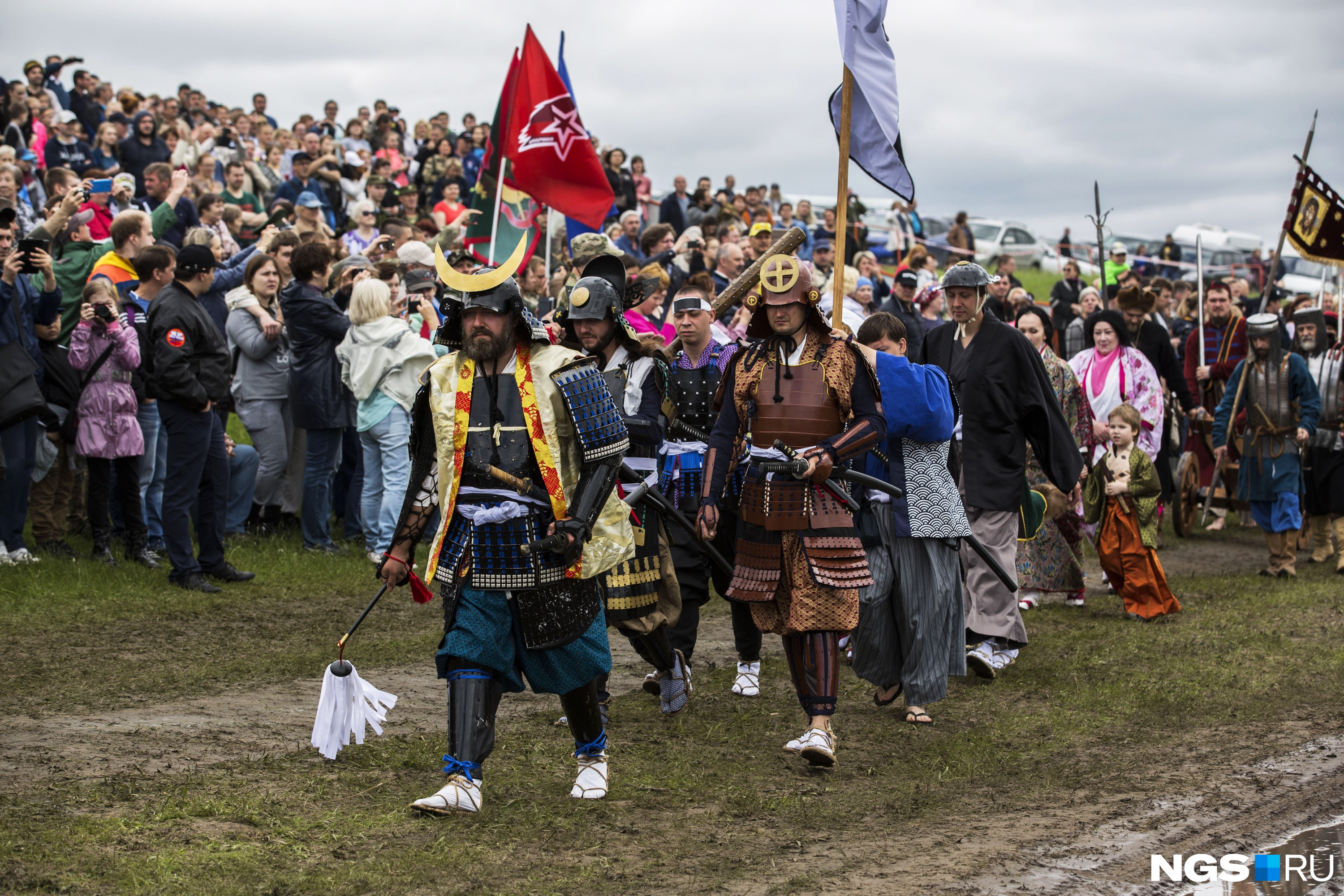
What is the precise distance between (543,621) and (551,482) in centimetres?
50

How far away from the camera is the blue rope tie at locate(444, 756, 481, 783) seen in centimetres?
482

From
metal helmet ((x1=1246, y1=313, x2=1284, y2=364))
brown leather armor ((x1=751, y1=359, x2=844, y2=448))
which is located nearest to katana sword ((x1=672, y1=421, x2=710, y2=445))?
brown leather armor ((x1=751, y1=359, x2=844, y2=448))

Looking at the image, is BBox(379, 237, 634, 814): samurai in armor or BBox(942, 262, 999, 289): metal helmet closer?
BBox(379, 237, 634, 814): samurai in armor

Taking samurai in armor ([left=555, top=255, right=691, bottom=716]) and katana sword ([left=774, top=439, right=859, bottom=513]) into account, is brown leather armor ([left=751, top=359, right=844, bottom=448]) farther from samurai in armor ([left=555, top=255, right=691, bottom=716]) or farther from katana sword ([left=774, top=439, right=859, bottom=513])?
samurai in armor ([left=555, top=255, right=691, bottom=716])

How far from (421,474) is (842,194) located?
2.78 meters

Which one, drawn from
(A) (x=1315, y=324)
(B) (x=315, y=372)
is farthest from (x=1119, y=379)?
(B) (x=315, y=372)

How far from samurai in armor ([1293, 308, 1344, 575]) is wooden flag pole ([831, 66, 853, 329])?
6275 millimetres

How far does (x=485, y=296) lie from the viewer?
16.2 ft

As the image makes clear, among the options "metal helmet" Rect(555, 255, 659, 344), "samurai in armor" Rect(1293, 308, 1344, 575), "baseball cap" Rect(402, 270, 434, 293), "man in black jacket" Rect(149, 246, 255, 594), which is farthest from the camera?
"samurai in armor" Rect(1293, 308, 1344, 575)

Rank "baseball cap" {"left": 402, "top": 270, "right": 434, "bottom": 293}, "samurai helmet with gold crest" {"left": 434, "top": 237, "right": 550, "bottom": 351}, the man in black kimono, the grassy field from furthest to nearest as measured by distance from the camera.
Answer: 1. "baseball cap" {"left": 402, "top": 270, "right": 434, "bottom": 293}
2. the man in black kimono
3. "samurai helmet with gold crest" {"left": 434, "top": 237, "right": 550, "bottom": 351}
4. the grassy field

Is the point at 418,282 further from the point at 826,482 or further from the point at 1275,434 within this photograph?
the point at 1275,434

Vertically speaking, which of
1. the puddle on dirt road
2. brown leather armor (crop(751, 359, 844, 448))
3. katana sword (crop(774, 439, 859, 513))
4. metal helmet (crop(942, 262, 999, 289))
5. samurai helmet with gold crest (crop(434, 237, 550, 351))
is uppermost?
metal helmet (crop(942, 262, 999, 289))

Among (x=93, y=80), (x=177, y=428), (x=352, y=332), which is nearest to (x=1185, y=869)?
(x=177, y=428)

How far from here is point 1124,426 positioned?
31.9ft
